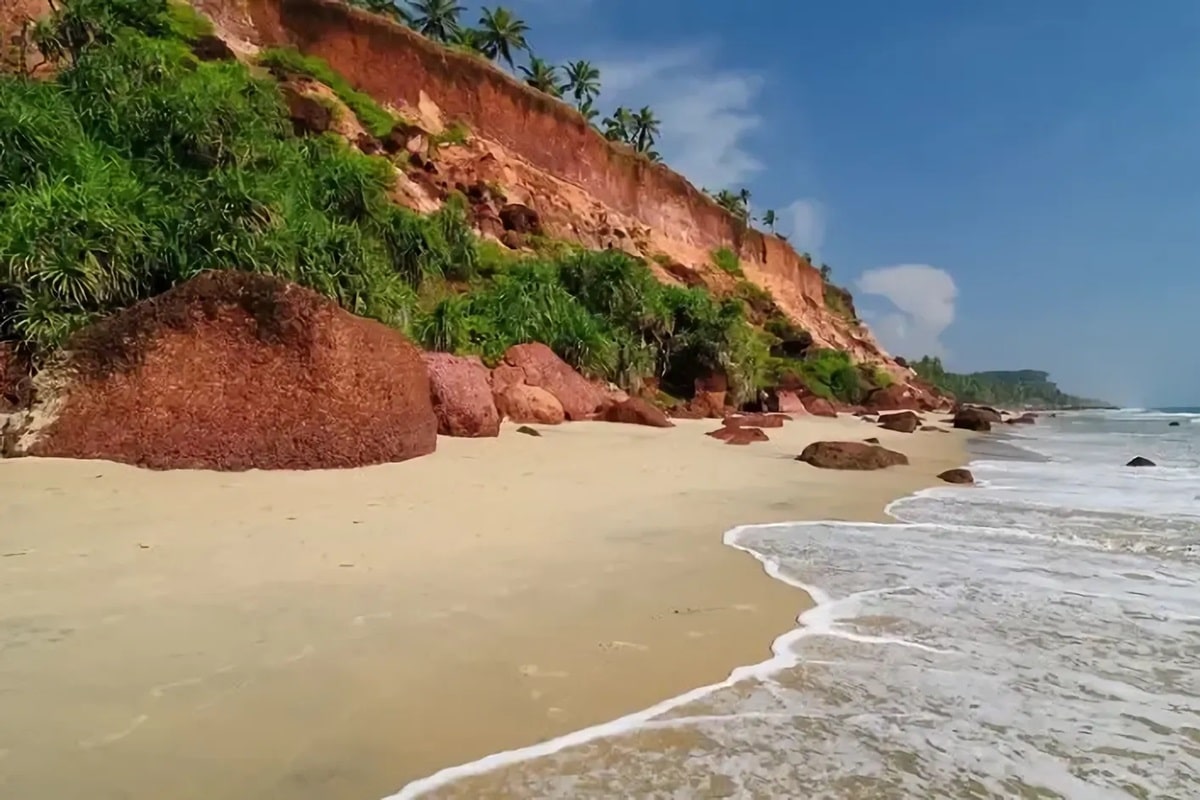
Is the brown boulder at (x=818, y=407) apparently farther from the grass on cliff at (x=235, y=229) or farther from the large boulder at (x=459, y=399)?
the large boulder at (x=459, y=399)

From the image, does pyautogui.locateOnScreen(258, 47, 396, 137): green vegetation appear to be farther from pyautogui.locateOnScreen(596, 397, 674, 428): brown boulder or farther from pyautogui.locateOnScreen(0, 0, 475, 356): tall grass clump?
→ pyautogui.locateOnScreen(596, 397, 674, 428): brown boulder

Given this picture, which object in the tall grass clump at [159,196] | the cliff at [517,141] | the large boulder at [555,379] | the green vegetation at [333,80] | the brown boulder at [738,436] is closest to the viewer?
the tall grass clump at [159,196]

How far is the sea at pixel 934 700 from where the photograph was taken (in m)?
2.08

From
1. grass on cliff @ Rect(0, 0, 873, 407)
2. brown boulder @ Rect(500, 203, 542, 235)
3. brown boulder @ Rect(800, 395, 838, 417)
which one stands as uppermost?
brown boulder @ Rect(500, 203, 542, 235)

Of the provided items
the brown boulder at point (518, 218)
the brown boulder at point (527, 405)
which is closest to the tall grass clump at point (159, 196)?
the brown boulder at point (527, 405)

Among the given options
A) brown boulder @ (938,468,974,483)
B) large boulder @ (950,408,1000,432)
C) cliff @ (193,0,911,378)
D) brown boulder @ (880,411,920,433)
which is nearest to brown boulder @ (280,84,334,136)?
cliff @ (193,0,911,378)

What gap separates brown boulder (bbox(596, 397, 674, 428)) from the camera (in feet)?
51.9

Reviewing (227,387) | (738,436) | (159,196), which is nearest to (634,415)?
(738,436)

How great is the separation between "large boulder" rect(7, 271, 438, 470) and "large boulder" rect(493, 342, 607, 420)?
753cm

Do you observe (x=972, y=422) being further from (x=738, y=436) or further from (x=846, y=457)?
(x=846, y=457)

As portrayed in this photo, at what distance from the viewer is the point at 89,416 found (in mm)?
7066

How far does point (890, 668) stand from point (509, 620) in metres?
1.62

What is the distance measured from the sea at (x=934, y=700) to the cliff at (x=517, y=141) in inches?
970

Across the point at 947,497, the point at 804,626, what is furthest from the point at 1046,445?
the point at 804,626
